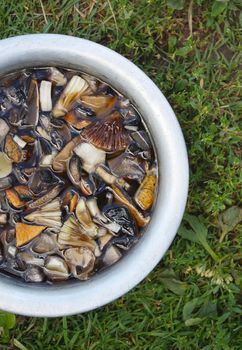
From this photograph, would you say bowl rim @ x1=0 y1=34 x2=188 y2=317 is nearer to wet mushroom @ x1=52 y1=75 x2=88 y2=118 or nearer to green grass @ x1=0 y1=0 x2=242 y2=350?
wet mushroom @ x1=52 y1=75 x2=88 y2=118

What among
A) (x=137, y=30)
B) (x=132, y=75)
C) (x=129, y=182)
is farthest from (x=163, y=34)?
(x=129, y=182)

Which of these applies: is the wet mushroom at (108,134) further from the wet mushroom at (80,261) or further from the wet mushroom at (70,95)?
the wet mushroom at (80,261)

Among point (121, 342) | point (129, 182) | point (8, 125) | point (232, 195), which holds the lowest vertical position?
point (121, 342)

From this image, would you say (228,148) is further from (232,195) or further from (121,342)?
(121,342)

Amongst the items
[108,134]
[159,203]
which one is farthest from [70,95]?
[159,203]

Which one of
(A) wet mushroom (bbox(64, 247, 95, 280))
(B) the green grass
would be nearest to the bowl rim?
(A) wet mushroom (bbox(64, 247, 95, 280))

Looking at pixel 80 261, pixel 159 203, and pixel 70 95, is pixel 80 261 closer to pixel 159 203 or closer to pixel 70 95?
pixel 159 203
